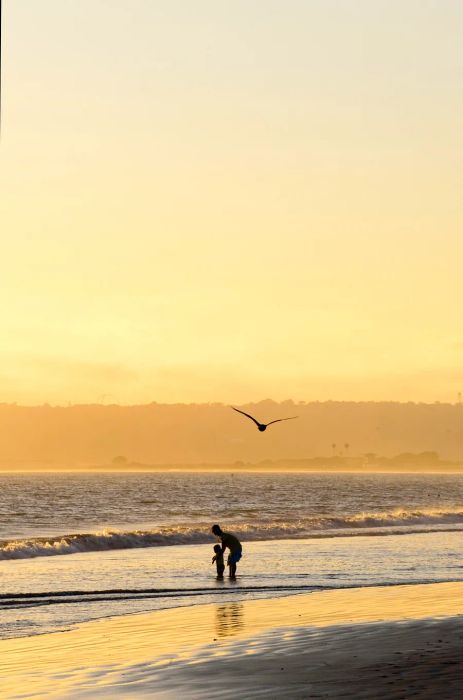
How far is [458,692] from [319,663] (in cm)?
316

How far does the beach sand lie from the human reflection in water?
0.08 ft

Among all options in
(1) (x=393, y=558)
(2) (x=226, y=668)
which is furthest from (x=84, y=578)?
(2) (x=226, y=668)

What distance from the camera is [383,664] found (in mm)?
15156

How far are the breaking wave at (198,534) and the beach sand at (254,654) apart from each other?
24301 mm

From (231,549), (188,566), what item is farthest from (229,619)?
(188,566)

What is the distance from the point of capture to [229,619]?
846 inches

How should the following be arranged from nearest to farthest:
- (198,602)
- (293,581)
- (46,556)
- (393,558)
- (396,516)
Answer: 1. (198,602)
2. (293,581)
3. (393,558)
4. (46,556)
5. (396,516)

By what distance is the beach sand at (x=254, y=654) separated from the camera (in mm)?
13648

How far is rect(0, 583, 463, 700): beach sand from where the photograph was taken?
537 inches

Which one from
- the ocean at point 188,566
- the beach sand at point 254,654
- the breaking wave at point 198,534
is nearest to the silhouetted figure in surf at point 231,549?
the ocean at point 188,566

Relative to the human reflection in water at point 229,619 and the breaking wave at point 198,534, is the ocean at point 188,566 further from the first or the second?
the human reflection in water at point 229,619

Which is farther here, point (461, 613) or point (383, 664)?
point (461, 613)

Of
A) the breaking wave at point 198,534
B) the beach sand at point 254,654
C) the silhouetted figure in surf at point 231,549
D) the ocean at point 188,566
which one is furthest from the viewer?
the breaking wave at point 198,534

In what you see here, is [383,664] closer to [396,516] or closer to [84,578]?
[84,578]
